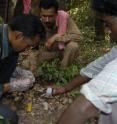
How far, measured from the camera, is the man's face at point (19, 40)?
3787mm

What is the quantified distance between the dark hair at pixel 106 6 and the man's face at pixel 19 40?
1.87 m

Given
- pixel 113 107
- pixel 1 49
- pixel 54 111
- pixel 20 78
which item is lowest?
pixel 54 111

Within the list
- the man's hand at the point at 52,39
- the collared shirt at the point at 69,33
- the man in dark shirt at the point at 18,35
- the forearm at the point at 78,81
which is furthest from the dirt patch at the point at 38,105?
the forearm at the point at 78,81

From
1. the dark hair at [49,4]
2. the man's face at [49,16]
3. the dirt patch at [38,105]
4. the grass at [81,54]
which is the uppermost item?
the dark hair at [49,4]

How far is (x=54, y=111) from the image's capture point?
4.83m

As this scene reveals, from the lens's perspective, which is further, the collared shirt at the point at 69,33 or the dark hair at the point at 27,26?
the collared shirt at the point at 69,33

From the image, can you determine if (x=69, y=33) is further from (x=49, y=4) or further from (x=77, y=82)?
(x=77, y=82)

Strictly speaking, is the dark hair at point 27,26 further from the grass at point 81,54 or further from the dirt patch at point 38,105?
the dirt patch at point 38,105

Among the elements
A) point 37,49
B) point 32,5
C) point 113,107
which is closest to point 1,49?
point 113,107

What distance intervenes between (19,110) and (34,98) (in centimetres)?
36

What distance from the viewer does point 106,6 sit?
6.35ft

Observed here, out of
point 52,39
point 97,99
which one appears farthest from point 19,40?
point 97,99

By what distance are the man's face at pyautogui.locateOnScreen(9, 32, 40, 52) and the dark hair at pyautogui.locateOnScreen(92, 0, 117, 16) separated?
1.87 metres

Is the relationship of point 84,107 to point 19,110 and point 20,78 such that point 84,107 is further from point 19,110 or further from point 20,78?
point 19,110
